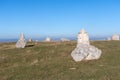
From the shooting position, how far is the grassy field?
29.4 metres

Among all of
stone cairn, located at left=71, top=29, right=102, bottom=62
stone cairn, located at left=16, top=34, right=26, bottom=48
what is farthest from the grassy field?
stone cairn, located at left=16, top=34, right=26, bottom=48

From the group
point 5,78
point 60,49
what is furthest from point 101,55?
point 5,78

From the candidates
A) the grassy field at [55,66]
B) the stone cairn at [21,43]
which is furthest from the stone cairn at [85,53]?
the stone cairn at [21,43]

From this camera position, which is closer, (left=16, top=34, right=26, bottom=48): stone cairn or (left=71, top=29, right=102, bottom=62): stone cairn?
(left=71, top=29, right=102, bottom=62): stone cairn

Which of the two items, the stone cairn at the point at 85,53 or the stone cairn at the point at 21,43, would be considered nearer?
the stone cairn at the point at 85,53

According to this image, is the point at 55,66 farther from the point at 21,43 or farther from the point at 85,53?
the point at 21,43

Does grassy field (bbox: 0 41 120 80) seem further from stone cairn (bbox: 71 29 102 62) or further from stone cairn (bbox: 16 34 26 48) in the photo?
stone cairn (bbox: 16 34 26 48)

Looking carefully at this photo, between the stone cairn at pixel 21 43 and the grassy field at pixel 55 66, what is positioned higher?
the stone cairn at pixel 21 43

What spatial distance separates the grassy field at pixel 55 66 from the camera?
29.4m

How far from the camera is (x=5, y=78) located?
1202 inches

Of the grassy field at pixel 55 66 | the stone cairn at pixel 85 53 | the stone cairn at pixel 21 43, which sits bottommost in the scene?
the grassy field at pixel 55 66

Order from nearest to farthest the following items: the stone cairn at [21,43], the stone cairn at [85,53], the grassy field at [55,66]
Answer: the grassy field at [55,66]
the stone cairn at [85,53]
the stone cairn at [21,43]

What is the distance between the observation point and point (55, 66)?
37.4 m

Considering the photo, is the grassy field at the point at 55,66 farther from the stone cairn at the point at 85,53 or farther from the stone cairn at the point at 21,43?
the stone cairn at the point at 21,43
